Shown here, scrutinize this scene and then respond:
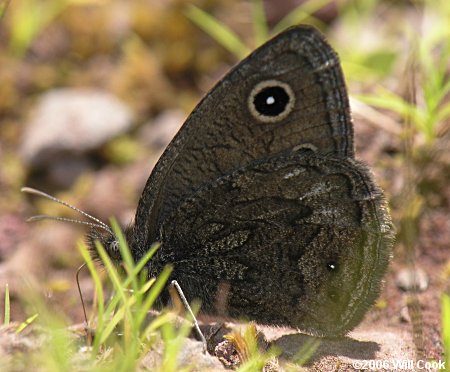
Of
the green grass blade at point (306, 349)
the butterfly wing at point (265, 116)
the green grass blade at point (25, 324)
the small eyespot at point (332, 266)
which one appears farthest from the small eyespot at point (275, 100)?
the green grass blade at point (25, 324)

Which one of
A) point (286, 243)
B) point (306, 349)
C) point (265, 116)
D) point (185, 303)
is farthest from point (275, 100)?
point (306, 349)

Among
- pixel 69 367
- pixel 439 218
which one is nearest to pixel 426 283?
pixel 439 218

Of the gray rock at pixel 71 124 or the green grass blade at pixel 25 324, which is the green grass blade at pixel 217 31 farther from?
the green grass blade at pixel 25 324

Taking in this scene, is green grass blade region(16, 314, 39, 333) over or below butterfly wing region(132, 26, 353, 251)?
below

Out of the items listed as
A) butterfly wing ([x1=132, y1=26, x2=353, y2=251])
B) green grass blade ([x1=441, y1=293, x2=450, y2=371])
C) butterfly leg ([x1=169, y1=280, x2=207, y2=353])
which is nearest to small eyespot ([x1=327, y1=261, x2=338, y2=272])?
butterfly wing ([x1=132, y1=26, x2=353, y2=251])

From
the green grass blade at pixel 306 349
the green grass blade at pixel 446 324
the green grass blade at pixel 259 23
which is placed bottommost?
the green grass blade at pixel 306 349

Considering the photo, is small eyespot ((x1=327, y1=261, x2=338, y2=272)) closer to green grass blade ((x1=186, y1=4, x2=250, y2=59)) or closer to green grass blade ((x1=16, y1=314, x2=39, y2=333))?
green grass blade ((x1=16, y1=314, x2=39, y2=333))

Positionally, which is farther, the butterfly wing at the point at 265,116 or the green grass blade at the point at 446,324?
the butterfly wing at the point at 265,116

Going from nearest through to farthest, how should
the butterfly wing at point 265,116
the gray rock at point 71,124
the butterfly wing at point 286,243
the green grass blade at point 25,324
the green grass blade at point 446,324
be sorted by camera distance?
the green grass blade at point 446,324 → the green grass blade at point 25,324 → the butterfly wing at point 286,243 → the butterfly wing at point 265,116 → the gray rock at point 71,124

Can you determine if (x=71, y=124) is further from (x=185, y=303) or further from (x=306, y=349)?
(x=306, y=349)
